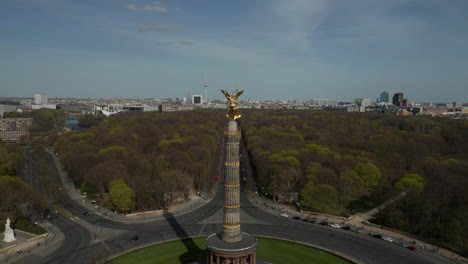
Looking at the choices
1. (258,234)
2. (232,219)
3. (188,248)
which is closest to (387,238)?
(258,234)

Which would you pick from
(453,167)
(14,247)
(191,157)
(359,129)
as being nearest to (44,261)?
(14,247)

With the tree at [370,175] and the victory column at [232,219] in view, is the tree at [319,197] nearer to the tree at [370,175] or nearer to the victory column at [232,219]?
the tree at [370,175]

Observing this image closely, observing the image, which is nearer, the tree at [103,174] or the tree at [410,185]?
the tree at [410,185]

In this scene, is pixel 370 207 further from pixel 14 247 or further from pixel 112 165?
pixel 14 247

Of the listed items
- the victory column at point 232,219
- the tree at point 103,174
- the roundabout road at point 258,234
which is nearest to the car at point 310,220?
the roundabout road at point 258,234

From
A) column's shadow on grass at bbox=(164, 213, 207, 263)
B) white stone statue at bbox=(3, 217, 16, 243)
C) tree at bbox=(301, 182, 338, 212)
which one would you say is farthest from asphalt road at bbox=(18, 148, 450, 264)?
white stone statue at bbox=(3, 217, 16, 243)

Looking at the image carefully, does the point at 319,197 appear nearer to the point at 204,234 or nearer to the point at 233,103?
the point at 204,234
